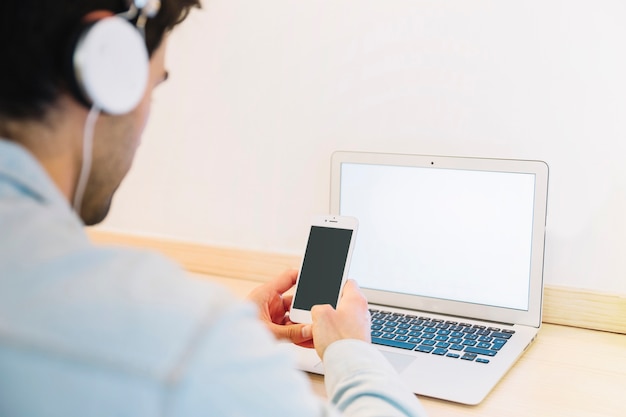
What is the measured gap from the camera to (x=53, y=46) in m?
0.56

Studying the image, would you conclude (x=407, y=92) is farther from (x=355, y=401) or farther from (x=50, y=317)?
(x=50, y=317)

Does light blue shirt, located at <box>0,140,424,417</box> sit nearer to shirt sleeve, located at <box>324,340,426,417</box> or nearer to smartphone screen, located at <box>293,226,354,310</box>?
shirt sleeve, located at <box>324,340,426,417</box>

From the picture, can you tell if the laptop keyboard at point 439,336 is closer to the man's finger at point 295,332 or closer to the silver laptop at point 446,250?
the silver laptop at point 446,250

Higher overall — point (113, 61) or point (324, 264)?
point (113, 61)

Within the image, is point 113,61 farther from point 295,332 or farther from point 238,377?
point 295,332

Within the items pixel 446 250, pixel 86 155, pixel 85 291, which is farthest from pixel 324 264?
pixel 85 291

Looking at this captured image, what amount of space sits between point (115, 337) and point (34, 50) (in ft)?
0.73

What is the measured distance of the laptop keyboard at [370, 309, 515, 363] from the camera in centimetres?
108

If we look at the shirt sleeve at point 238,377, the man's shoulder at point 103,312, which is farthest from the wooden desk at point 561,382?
the man's shoulder at point 103,312

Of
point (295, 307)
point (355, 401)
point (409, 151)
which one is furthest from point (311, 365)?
point (409, 151)

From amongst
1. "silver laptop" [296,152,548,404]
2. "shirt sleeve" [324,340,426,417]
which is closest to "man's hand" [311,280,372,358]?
"shirt sleeve" [324,340,426,417]

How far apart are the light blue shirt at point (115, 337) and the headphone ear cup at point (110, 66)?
0.32 feet

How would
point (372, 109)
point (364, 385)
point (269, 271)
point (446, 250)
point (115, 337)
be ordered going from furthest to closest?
point (269, 271) → point (372, 109) → point (446, 250) → point (364, 385) → point (115, 337)

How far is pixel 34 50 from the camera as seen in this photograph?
0.55 metres
